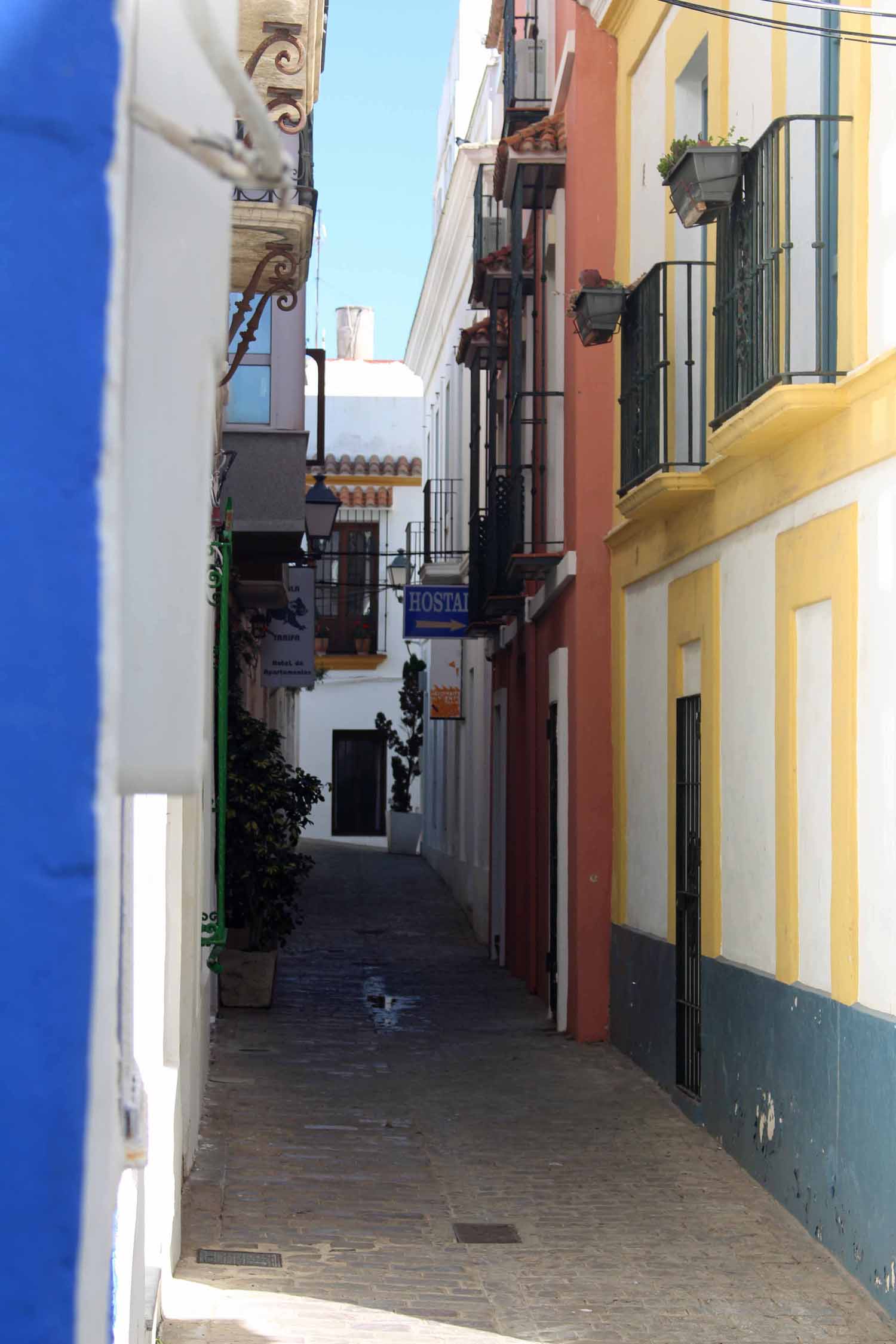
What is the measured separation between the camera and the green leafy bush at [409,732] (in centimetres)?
3278

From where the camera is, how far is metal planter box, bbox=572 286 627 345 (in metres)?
Result: 10.9

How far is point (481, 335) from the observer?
18141 mm

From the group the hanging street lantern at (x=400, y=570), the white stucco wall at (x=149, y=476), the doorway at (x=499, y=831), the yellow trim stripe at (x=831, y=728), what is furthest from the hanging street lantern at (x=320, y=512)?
the white stucco wall at (x=149, y=476)

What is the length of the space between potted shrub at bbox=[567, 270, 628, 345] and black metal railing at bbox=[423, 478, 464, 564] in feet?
36.5

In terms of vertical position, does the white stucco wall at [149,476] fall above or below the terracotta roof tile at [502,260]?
below

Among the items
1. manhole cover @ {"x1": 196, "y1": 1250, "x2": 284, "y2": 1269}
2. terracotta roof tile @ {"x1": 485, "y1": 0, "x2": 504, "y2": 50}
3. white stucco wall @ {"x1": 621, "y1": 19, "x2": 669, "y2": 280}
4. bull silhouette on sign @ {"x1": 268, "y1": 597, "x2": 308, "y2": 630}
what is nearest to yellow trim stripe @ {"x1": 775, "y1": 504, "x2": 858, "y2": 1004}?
manhole cover @ {"x1": 196, "y1": 1250, "x2": 284, "y2": 1269}

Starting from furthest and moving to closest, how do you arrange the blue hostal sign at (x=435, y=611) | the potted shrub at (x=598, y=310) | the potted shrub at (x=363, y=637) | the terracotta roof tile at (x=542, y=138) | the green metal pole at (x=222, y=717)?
1. the potted shrub at (x=363, y=637)
2. the blue hostal sign at (x=435, y=611)
3. the terracotta roof tile at (x=542, y=138)
4. the potted shrub at (x=598, y=310)
5. the green metal pole at (x=222, y=717)

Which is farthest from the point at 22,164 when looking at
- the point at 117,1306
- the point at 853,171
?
the point at 853,171

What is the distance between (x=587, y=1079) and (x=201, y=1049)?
106 inches

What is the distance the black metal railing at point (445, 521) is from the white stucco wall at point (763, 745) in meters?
10.7

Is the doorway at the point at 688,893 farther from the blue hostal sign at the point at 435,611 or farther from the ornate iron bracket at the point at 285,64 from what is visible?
the blue hostal sign at the point at 435,611

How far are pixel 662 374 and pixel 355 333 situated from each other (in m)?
32.6

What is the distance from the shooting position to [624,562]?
12344mm

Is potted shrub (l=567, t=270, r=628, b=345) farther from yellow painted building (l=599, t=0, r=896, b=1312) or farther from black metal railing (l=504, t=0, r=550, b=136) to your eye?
black metal railing (l=504, t=0, r=550, b=136)
